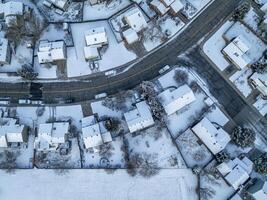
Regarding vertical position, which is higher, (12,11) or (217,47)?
(12,11)

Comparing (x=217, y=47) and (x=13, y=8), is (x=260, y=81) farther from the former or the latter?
(x=13, y=8)

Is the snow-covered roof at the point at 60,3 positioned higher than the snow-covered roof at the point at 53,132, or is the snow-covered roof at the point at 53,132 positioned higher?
the snow-covered roof at the point at 60,3

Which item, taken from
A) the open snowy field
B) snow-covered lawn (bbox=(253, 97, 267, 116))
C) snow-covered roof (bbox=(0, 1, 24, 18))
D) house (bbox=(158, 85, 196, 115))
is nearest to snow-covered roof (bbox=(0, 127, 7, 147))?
the open snowy field

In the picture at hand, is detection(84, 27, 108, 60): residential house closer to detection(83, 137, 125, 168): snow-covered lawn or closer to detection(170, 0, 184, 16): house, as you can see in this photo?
detection(170, 0, 184, 16): house

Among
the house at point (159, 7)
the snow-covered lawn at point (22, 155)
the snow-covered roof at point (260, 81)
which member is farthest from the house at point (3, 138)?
the snow-covered roof at point (260, 81)

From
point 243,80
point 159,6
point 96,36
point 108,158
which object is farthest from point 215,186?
point 96,36

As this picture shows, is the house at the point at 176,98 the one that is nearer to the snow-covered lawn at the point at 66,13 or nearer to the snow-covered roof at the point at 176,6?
the snow-covered roof at the point at 176,6

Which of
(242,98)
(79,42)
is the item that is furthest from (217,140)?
(79,42)
